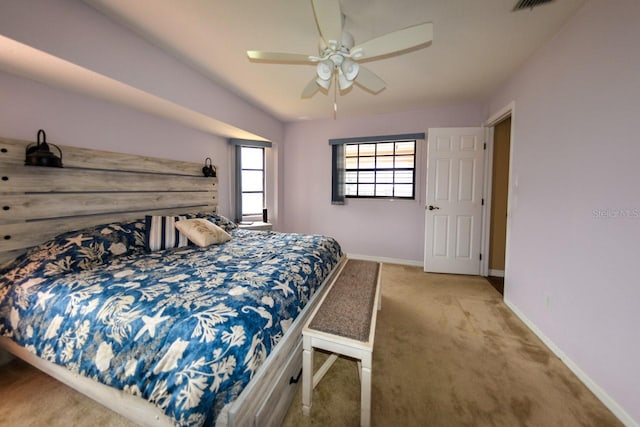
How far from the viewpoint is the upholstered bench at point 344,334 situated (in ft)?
4.04

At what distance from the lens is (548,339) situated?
1945 mm

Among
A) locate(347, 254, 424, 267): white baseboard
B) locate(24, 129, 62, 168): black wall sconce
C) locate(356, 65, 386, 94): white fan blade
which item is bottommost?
locate(347, 254, 424, 267): white baseboard

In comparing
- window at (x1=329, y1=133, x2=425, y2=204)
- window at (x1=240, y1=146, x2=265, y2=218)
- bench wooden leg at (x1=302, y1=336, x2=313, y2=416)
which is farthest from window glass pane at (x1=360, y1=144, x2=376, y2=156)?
bench wooden leg at (x1=302, y1=336, x2=313, y2=416)

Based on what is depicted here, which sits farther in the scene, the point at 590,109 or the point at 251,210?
the point at 251,210

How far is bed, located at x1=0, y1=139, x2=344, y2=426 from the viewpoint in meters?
0.97

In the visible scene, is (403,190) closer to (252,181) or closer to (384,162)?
(384,162)

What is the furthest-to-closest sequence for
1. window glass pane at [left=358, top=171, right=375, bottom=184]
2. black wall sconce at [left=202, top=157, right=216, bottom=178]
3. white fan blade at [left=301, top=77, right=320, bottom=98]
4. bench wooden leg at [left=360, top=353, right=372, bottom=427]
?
window glass pane at [left=358, top=171, right=375, bottom=184] → black wall sconce at [left=202, top=157, right=216, bottom=178] → white fan blade at [left=301, top=77, right=320, bottom=98] → bench wooden leg at [left=360, top=353, right=372, bottom=427]

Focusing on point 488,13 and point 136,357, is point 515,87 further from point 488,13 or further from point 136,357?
point 136,357

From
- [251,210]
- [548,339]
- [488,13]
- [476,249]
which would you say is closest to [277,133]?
[251,210]

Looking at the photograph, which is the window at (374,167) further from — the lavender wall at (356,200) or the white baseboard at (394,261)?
the white baseboard at (394,261)

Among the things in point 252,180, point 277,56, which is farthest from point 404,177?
point 277,56

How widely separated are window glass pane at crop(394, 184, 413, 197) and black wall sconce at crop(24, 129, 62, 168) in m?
→ 3.93

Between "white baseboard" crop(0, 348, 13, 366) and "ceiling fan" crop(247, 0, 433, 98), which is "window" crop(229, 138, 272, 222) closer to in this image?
"ceiling fan" crop(247, 0, 433, 98)

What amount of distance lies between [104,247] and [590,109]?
360cm
